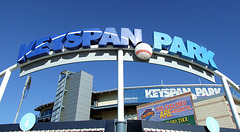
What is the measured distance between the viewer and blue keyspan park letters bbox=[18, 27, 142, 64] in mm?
10805

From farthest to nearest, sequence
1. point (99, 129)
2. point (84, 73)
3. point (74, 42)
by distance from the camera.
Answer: point (84, 73) < point (74, 42) < point (99, 129)

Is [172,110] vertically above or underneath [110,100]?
Result: underneath

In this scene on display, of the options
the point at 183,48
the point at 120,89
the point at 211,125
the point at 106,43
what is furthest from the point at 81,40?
the point at 211,125

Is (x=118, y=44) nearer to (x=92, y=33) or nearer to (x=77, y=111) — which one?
(x=92, y=33)

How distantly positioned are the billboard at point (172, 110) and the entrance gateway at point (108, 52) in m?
4.58

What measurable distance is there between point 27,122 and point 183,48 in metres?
10.2

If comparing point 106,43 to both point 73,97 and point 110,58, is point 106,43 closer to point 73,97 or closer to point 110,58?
point 110,58

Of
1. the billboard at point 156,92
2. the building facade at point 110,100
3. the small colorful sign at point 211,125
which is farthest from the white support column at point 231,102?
the billboard at point 156,92

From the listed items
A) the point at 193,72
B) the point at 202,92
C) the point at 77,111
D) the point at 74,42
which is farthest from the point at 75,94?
the point at 202,92

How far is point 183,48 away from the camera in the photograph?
38.9ft

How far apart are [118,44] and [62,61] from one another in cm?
398

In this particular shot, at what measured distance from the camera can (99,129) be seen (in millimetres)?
7586

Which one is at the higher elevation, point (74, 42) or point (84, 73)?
point (84, 73)

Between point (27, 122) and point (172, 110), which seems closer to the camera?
point (27, 122)
